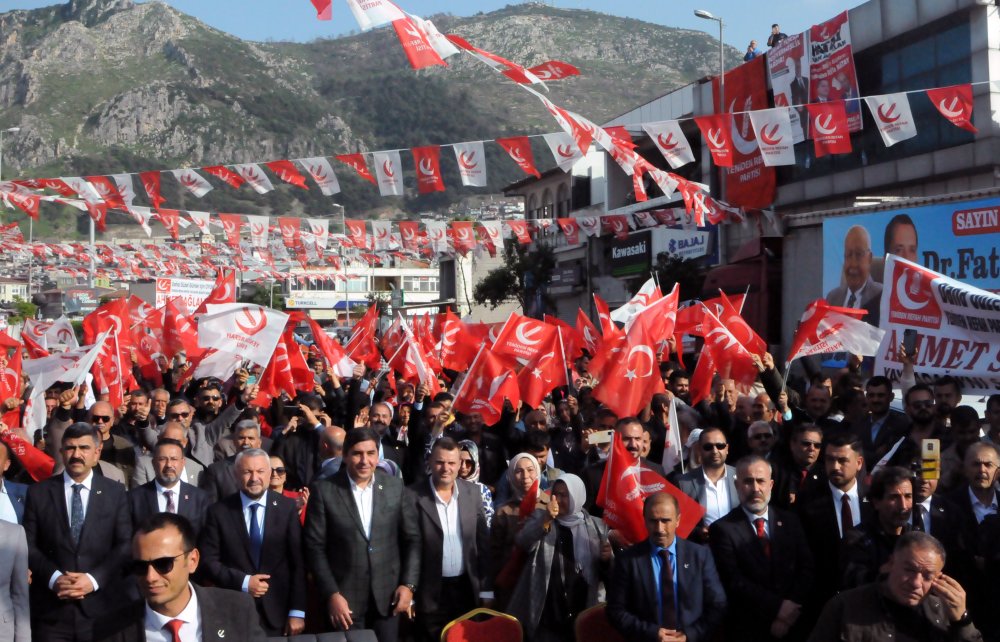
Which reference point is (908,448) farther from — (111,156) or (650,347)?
(111,156)

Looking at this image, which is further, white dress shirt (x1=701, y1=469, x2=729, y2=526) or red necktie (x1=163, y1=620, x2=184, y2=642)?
white dress shirt (x1=701, y1=469, x2=729, y2=526)

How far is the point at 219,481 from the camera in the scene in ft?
24.3

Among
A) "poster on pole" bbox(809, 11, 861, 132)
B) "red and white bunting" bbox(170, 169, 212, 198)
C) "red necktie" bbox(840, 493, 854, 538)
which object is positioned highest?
"poster on pole" bbox(809, 11, 861, 132)

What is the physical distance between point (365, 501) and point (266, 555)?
0.64 m

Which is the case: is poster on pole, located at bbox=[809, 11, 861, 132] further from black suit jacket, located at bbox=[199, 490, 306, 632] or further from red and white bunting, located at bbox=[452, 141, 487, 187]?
black suit jacket, located at bbox=[199, 490, 306, 632]

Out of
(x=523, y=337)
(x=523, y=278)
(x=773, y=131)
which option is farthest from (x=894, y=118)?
(x=523, y=278)

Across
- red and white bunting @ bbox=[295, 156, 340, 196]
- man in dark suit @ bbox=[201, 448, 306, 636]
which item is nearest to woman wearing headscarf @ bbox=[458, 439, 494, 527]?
man in dark suit @ bbox=[201, 448, 306, 636]

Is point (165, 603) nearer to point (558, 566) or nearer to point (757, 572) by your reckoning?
point (558, 566)

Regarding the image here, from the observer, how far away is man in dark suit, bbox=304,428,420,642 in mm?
6281

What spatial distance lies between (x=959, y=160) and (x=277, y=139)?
175 m

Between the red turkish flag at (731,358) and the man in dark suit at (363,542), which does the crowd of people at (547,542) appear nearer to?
the man in dark suit at (363,542)

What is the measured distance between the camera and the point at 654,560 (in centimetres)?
566

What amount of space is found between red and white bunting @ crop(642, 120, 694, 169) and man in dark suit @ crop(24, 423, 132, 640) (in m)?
10.3

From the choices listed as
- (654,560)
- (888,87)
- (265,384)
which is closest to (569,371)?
(265,384)
